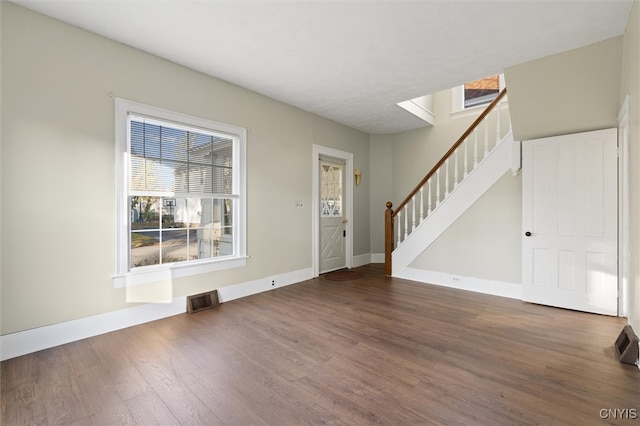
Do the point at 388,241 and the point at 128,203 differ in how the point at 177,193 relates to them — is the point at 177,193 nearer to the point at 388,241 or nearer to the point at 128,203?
the point at 128,203

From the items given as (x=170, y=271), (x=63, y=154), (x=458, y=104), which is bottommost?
(x=170, y=271)

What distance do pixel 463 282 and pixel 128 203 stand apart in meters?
4.64

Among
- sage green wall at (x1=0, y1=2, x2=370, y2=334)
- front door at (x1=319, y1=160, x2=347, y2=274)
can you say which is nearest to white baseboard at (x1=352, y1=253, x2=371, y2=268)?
front door at (x1=319, y1=160, x2=347, y2=274)

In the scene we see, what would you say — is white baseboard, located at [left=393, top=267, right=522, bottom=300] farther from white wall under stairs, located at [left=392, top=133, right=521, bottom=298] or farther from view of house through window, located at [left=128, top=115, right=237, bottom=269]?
view of house through window, located at [left=128, top=115, right=237, bottom=269]

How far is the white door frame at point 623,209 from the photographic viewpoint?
2.96m

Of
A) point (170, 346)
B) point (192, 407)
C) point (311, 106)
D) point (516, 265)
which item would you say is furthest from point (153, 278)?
point (516, 265)

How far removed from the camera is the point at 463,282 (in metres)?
4.50

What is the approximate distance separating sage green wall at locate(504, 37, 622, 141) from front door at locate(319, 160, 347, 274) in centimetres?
310

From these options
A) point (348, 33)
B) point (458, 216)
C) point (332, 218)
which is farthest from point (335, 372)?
point (332, 218)

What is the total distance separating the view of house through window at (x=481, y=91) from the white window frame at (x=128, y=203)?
4.42m

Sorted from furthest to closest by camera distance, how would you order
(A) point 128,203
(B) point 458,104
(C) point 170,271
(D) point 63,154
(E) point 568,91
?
(B) point 458,104 < (C) point 170,271 < (E) point 568,91 < (A) point 128,203 < (D) point 63,154

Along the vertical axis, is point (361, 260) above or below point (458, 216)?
below

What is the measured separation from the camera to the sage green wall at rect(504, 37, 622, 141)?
9.80 feet

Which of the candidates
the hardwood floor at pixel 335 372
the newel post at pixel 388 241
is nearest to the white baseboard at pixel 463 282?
the newel post at pixel 388 241
